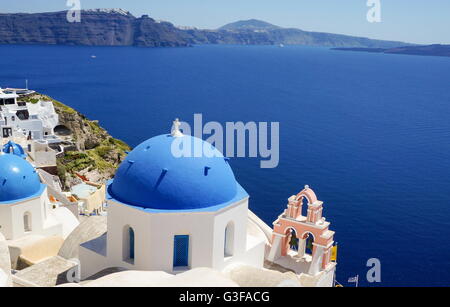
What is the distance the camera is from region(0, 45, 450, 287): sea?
124 feet

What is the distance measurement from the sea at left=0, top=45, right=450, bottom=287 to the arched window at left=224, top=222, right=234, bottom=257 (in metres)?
19.8

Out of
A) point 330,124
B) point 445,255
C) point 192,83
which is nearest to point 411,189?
point 445,255

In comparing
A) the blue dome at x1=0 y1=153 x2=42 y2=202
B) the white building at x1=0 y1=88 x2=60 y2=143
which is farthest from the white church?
the white building at x1=0 y1=88 x2=60 y2=143

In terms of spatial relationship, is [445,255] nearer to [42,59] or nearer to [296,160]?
[296,160]

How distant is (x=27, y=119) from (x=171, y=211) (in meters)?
39.9

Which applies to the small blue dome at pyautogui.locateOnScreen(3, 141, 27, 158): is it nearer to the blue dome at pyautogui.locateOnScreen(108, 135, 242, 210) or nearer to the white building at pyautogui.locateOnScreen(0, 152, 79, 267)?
the white building at pyautogui.locateOnScreen(0, 152, 79, 267)

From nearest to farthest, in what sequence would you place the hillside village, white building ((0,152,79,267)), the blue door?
the hillside village
the blue door
white building ((0,152,79,267))

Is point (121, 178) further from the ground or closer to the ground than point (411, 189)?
further from the ground

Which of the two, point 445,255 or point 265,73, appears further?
point 265,73

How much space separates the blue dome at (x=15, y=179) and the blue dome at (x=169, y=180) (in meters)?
7.34

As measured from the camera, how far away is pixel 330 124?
74.4m

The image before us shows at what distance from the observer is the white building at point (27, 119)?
140 ft

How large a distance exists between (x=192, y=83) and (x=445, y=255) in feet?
311
